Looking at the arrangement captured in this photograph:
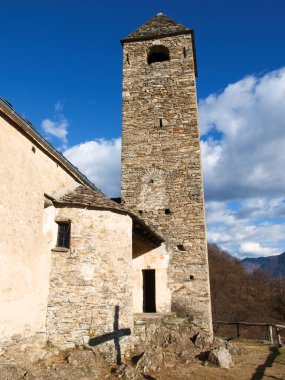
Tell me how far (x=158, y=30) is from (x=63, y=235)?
1081 cm

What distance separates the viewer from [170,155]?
12664 mm

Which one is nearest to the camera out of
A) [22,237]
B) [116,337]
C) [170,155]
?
[22,237]

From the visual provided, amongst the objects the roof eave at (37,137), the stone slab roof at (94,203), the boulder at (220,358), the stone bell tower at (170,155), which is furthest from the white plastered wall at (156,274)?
the roof eave at (37,137)

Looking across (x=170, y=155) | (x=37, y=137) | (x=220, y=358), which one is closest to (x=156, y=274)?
(x=220, y=358)

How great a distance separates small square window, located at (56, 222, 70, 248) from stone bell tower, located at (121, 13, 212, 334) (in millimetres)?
4034

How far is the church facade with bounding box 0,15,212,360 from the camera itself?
7246 mm

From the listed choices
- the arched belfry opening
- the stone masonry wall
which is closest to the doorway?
the stone masonry wall

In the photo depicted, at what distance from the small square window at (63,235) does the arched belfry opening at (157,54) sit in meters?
9.47

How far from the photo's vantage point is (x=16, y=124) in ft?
24.4

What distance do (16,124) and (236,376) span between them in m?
7.79

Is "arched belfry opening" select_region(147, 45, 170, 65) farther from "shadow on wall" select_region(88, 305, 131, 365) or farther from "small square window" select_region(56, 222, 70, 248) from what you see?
"shadow on wall" select_region(88, 305, 131, 365)

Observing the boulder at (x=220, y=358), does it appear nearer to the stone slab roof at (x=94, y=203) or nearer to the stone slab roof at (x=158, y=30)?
the stone slab roof at (x=94, y=203)

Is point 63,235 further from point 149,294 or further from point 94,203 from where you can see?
point 149,294

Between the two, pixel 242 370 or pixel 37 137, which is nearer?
pixel 37 137
